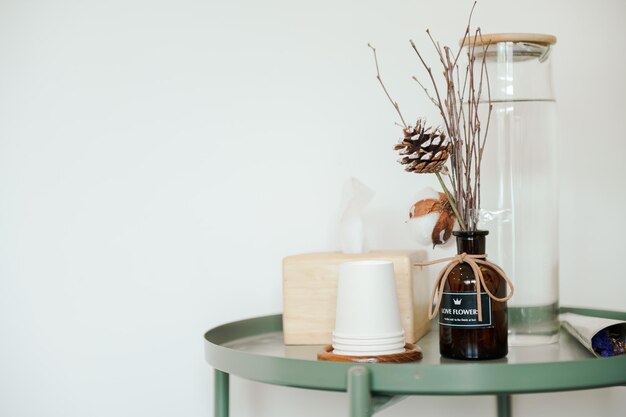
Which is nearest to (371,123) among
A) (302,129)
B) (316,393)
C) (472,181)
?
(302,129)

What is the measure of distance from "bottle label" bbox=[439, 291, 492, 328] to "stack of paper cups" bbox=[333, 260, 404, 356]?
0.07 metres

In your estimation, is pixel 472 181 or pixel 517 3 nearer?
→ pixel 472 181

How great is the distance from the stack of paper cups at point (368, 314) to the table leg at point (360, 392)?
12cm

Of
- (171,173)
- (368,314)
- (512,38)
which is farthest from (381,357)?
(171,173)

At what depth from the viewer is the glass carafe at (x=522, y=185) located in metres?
1.06

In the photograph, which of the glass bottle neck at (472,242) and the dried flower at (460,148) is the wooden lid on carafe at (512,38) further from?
the glass bottle neck at (472,242)

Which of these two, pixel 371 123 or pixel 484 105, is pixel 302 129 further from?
pixel 484 105

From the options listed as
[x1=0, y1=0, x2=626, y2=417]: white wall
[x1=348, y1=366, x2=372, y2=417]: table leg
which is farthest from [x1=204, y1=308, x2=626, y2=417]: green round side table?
[x1=0, y1=0, x2=626, y2=417]: white wall

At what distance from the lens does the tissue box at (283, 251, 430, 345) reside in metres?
1.08

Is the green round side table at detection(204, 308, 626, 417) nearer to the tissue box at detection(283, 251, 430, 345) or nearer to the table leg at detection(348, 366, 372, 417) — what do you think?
the table leg at detection(348, 366, 372, 417)

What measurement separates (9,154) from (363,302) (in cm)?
82

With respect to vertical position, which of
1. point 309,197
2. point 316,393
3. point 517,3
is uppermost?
point 517,3

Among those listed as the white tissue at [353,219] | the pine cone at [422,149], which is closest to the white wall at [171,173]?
the white tissue at [353,219]

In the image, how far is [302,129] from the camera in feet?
4.74
